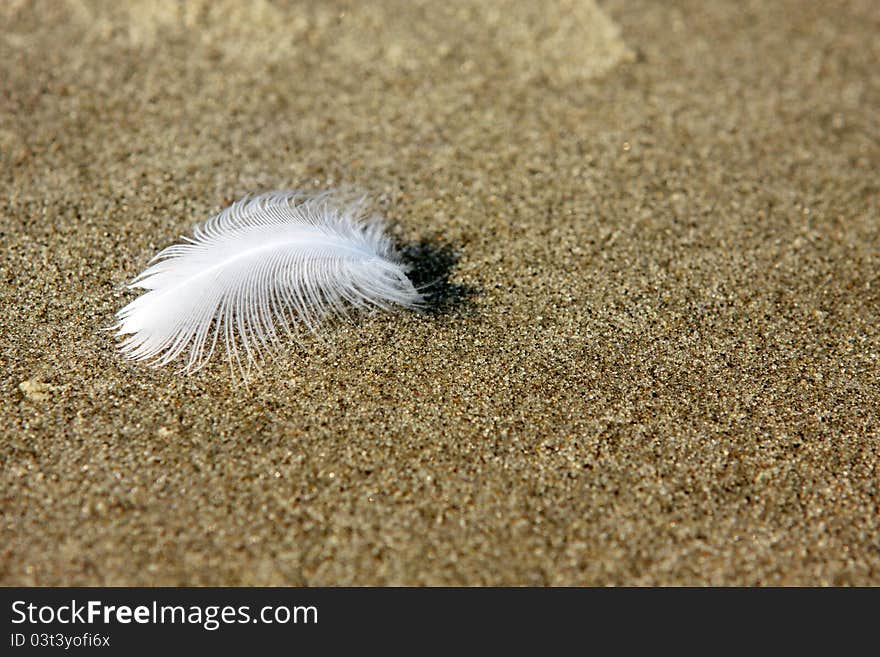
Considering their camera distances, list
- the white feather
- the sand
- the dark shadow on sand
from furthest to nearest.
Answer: the dark shadow on sand
the white feather
the sand

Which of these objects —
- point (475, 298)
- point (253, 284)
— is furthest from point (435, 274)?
point (253, 284)

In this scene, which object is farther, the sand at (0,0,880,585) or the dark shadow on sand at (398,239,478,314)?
the dark shadow on sand at (398,239,478,314)

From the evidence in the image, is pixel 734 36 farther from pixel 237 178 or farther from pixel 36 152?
pixel 36 152

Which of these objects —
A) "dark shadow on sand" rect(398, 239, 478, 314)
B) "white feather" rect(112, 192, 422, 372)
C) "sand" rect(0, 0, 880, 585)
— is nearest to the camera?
"sand" rect(0, 0, 880, 585)

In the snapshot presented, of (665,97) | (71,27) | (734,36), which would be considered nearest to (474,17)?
(665,97)

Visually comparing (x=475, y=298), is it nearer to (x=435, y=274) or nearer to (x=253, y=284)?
(x=435, y=274)
